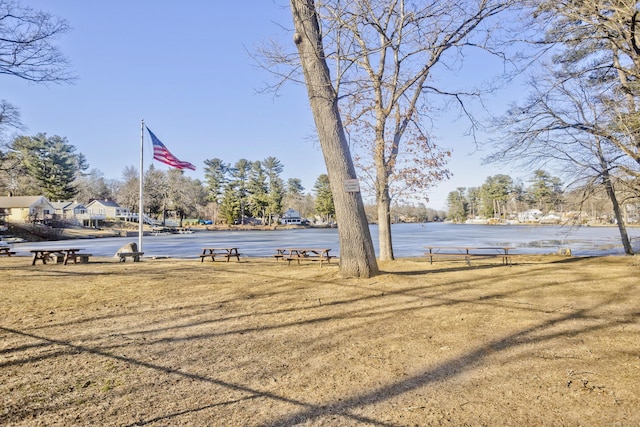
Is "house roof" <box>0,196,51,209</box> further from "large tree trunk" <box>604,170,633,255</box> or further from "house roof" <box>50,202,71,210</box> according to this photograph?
"large tree trunk" <box>604,170,633,255</box>

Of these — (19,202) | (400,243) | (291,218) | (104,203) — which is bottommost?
(400,243)

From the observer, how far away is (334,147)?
6.63 meters

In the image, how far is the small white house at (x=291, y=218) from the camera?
90.1m

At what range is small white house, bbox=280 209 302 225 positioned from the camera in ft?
296

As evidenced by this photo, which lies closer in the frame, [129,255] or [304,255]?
[304,255]

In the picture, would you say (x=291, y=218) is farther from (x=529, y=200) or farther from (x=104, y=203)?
(x=529, y=200)

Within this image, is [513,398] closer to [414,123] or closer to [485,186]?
[414,123]

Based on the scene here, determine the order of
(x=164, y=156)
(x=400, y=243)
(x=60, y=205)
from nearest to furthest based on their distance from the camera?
(x=164, y=156) → (x=400, y=243) → (x=60, y=205)

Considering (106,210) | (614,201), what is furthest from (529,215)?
(106,210)

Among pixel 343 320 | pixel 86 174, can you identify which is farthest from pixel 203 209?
pixel 343 320

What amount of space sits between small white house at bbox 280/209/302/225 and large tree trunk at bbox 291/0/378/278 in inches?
3216

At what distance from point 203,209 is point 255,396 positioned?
78963mm

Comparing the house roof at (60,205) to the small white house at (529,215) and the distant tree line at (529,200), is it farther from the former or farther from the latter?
the small white house at (529,215)

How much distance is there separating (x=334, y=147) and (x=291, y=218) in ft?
283
